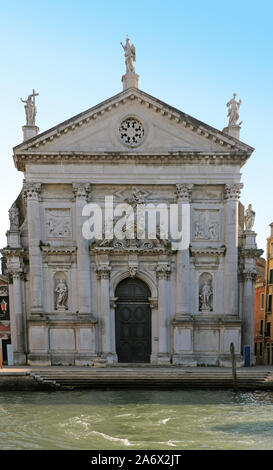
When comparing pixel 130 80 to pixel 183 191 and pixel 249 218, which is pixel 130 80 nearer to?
pixel 183 191

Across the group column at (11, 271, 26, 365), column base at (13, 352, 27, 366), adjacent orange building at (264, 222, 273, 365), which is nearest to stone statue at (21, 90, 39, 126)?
column at (11, 271, 26, 365)

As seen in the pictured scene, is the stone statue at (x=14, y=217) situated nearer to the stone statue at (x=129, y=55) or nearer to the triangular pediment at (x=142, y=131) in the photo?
the triangular pediment at (x=142, y=131)

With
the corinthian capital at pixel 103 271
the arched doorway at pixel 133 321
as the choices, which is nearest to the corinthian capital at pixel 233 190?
the arched doorway at pixel 133 321

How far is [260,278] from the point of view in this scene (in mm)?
39281

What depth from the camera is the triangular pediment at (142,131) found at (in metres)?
24.9

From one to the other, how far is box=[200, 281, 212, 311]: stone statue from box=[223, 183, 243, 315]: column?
2.53 ft

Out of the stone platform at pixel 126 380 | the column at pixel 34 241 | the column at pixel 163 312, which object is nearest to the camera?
the stone platform at pixel 126 380

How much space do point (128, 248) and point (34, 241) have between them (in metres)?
4.53

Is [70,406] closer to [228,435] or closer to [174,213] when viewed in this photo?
[228,435]

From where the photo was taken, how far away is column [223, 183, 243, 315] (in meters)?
24.8

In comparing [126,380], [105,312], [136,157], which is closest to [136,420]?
[126,380]

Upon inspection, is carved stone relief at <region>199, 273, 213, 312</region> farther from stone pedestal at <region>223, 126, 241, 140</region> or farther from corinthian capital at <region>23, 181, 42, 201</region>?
corinthian capital at <region>23, 181, 42, 201</region>

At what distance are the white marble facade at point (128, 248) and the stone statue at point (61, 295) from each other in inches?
2.4
